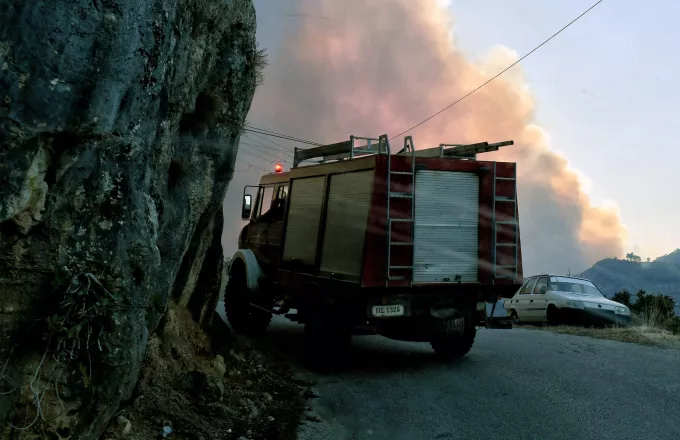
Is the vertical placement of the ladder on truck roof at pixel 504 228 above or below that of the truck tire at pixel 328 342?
above

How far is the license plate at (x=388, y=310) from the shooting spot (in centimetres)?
763

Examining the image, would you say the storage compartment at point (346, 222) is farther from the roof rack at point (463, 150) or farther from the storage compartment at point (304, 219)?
the roof rack at point (463, 150)

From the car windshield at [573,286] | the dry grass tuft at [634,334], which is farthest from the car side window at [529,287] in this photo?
the dry grass tuft at [634,334]

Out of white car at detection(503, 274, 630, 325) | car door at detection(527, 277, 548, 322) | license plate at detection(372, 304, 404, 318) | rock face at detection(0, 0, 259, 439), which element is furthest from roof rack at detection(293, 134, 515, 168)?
car door at detection(527, 277, 548, 322)

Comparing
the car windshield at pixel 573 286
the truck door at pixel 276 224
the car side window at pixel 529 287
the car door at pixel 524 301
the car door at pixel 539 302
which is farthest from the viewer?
the car side window at pixel 529 287

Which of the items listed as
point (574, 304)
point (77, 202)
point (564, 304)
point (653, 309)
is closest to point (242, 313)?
Answer: point (77, 202)

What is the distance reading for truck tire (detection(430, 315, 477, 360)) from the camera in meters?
8.04

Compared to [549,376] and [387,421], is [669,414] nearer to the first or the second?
[549,376]

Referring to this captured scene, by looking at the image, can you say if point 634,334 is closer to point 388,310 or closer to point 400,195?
point 388,310

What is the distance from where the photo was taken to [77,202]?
11.6 feet

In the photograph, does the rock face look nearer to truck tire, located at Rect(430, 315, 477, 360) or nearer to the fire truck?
the fire truck

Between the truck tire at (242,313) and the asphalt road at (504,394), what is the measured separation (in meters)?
0.84

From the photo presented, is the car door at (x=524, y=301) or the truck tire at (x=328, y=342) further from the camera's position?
the car door at (x=524, y=301)

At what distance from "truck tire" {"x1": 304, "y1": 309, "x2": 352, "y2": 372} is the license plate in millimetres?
537
